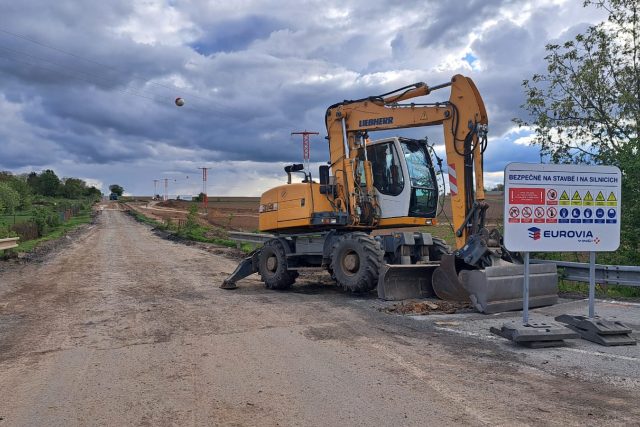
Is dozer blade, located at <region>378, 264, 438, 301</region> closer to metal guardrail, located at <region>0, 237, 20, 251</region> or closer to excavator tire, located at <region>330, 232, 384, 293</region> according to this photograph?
excavator tire, located at <region>330, 232, 384, 293</region>

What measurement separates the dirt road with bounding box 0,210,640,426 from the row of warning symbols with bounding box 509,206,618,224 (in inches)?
75.9

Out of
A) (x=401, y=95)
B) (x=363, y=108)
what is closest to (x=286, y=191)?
(x=363, y=108)

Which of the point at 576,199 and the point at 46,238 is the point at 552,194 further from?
the point at 46,238

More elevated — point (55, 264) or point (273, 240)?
point (273, 240)

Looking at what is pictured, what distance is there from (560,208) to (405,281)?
3420 millimetres

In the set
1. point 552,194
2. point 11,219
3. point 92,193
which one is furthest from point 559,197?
point 92,193

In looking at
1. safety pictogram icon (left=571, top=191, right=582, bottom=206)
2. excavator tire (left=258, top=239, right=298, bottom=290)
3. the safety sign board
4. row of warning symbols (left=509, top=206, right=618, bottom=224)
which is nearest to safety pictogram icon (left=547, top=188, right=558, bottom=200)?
the safety sign board

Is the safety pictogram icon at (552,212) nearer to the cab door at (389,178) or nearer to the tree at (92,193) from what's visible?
the cab door at (389,178)

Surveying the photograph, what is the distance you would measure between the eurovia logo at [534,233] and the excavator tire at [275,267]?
6.27 meters

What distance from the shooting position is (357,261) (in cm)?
1073

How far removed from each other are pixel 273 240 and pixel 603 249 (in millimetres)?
7495

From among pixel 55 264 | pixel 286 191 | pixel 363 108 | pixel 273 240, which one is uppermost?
pixel 363 108

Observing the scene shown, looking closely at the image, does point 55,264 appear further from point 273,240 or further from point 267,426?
point 267,426

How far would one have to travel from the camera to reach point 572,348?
21.8 feet
